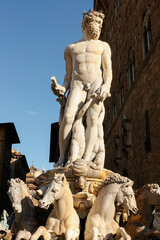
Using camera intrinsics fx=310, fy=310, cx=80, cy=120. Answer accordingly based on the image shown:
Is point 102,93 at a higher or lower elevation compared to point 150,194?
higher

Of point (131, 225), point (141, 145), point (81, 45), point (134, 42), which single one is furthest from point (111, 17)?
point (131, 225)

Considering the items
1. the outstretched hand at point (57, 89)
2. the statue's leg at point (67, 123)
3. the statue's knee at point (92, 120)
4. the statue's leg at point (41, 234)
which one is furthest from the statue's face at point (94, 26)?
the statue's leg at point (41, 234)

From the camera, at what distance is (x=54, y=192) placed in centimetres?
382

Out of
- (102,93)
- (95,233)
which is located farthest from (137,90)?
(95,233)

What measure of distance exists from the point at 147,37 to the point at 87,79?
347 inches

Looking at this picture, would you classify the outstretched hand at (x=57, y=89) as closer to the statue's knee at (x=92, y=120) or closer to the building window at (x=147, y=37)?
the statue's knee at (x=92, y=120)

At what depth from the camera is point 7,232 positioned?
13.6 ft

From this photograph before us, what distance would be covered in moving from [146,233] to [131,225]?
33 centimetres

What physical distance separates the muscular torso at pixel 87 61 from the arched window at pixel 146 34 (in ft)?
25.7

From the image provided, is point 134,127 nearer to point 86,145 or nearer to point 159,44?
point 159,44

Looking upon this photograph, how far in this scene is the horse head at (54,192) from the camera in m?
3.72

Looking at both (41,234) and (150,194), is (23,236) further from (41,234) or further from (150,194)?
(150,194)

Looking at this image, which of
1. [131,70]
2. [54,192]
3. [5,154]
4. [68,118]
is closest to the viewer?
[54,192]

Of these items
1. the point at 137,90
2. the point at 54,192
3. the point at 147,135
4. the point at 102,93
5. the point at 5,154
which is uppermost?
the point at 137,90
